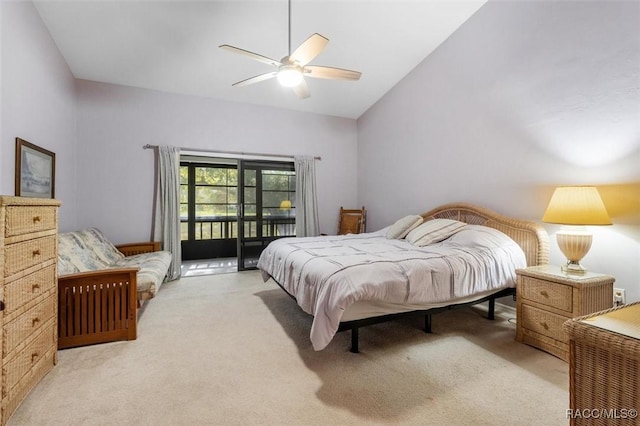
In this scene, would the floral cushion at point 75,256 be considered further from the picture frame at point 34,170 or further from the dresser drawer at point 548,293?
the dresser drawer at point 548,293

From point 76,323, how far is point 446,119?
4514 millimetres

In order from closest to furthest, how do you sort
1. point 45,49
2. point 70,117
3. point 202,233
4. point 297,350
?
1. point 297,350
2. point 45,49
3. point 70,117
4. point 202,233

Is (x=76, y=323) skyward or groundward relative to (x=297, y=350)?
skyward

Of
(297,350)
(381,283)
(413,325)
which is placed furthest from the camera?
(413,325)

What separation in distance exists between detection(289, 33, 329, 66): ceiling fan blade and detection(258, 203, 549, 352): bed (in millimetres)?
1742

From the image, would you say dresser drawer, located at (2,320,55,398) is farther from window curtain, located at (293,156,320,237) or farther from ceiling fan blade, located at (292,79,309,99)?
window curtain, located at (293,156,320,237)

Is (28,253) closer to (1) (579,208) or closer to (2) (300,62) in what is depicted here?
(2) (300,62)

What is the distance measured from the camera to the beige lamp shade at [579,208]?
211 cm

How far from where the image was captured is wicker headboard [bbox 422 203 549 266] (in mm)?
2684

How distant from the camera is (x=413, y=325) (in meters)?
2.68

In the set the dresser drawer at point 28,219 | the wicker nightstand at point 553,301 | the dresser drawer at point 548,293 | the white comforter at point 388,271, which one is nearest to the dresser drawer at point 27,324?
the dresser drawer at point 28,219

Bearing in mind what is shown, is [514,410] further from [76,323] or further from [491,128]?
[76,323]

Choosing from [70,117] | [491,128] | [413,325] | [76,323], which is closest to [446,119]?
[491,128]

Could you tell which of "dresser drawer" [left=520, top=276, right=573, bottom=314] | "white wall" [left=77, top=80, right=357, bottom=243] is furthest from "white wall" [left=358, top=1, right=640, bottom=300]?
"white wall" [left=77, top=80, right=357, bottom=243]
